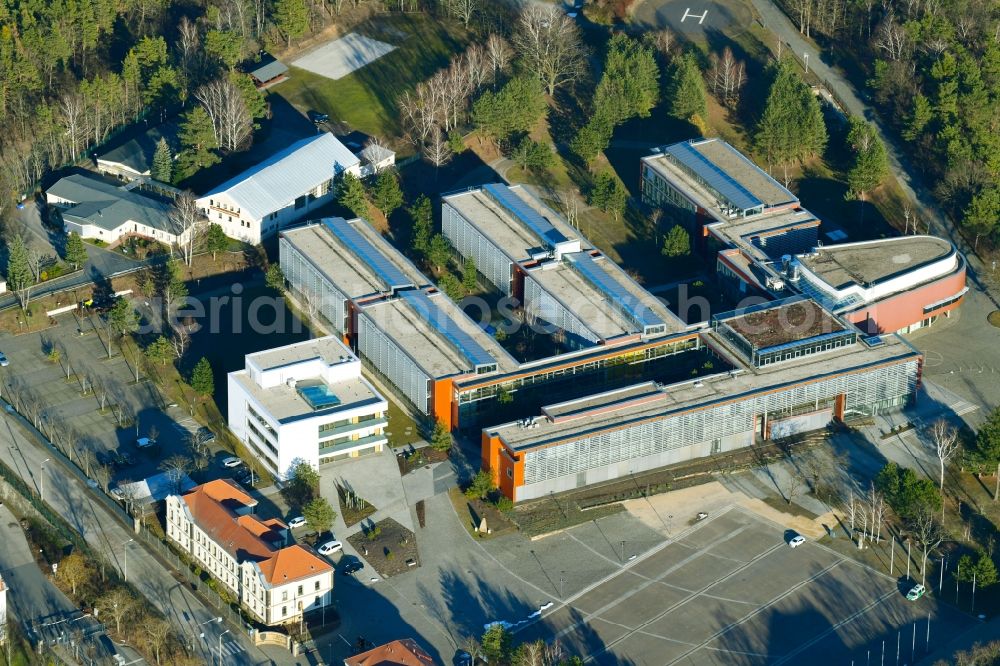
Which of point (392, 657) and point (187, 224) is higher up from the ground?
point (187, 224)

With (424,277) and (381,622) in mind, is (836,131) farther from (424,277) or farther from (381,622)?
(381,622)

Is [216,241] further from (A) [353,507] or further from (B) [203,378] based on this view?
(A) [353,507]

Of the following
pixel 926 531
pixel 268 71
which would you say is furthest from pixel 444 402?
pixel 268 71

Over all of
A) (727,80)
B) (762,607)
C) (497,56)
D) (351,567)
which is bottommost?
(762,607)

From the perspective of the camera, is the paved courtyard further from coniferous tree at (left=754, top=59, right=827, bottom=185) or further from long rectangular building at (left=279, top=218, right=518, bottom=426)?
coniferous tree at (left=754, top=59, right=827, bottom=185)

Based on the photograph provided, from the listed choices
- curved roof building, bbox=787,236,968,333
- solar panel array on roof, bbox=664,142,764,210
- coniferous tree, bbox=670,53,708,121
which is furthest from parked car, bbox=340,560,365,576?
coniferous tree, bbox=670,53,708,121

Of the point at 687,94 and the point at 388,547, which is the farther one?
the point at 687,94

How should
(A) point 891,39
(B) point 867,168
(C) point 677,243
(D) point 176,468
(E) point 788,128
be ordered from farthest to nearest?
(A) point 891,39 < (E) point 788,128 < (B) point 867,168 < (C) point 677,243 < (D) point 176,468
